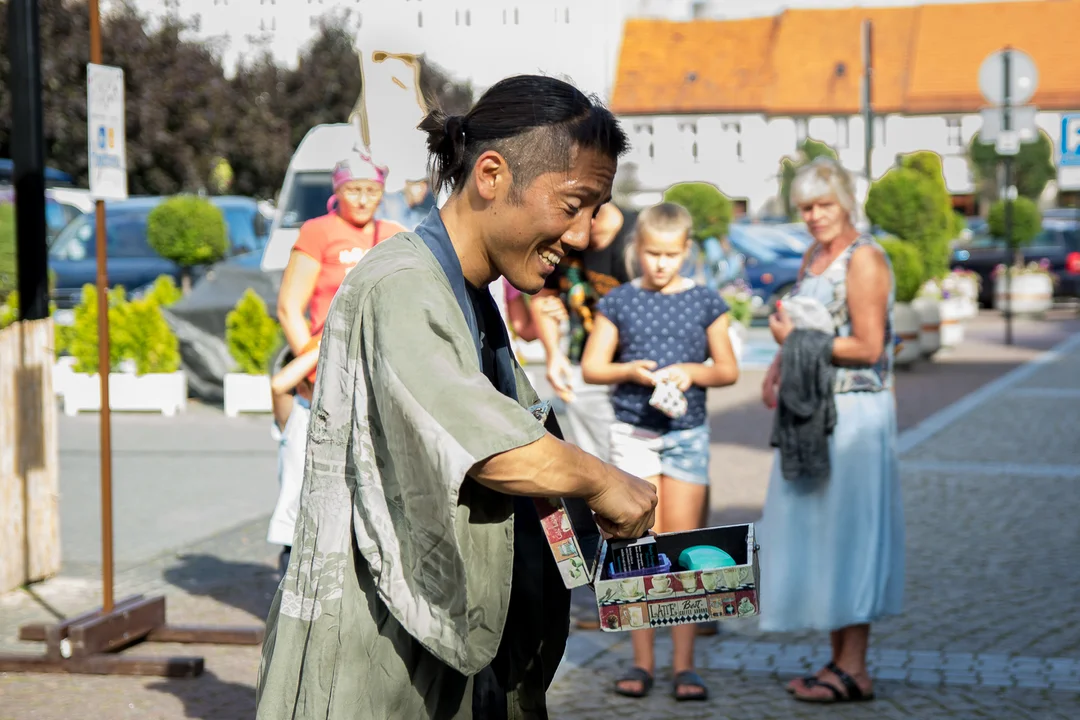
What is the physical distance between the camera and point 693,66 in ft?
276

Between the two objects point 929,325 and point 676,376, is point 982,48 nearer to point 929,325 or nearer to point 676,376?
point 929,325

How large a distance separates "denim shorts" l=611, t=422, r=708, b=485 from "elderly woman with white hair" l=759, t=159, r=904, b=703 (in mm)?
317

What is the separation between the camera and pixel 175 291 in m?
14.3

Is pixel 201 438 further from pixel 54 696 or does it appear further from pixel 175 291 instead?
pixel 54 696

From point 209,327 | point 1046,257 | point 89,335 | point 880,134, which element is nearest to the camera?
point 89,335

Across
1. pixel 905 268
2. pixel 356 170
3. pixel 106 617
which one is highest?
pixel 356 170

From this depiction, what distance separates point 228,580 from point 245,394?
19.7ft

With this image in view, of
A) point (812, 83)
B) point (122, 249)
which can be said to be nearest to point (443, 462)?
point (122, 249)

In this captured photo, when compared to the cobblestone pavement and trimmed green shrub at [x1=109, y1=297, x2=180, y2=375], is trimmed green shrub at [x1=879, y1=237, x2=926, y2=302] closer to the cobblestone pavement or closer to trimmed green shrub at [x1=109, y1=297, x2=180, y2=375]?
the cobblestone pavement

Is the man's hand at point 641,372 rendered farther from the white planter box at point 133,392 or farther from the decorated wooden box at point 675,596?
the white planter box at point 133,392

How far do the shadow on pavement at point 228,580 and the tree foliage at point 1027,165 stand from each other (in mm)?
59187

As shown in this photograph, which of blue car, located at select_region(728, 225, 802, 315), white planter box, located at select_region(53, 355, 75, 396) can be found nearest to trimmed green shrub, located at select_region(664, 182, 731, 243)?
blue car, located at select_region(728, 225, 802, 315)

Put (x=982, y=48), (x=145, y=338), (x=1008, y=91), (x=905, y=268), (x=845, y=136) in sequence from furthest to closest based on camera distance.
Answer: (x=845, y=136)
(x=982, y=48)
(x=1008, y=91)
(x=905, y=268)
(x=145, y=338)

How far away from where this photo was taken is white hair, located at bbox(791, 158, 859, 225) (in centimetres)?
514
